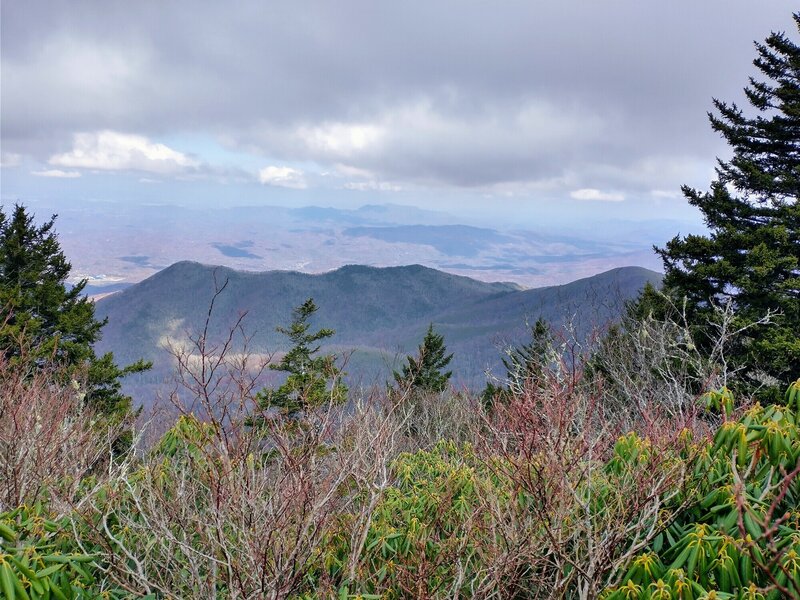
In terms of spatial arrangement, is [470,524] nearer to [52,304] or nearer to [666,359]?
[666,359]

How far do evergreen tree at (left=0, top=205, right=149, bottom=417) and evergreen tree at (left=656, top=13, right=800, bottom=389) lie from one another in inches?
847

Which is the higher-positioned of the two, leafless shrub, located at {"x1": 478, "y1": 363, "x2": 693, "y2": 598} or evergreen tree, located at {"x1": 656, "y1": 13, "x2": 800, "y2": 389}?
evergreen tree, located at {"x1": 656, "y1": 13, "x2": 800, "y2": 389}

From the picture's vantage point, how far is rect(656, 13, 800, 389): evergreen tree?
12.1 m

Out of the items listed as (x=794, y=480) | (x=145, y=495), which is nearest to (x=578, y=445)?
(x=794, y=480)

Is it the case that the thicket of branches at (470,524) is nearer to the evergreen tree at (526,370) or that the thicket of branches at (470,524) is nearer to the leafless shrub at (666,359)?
the evergreen tree at (526,370)

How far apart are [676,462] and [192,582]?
13.4ft

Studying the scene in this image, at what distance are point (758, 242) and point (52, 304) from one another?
2568 cm

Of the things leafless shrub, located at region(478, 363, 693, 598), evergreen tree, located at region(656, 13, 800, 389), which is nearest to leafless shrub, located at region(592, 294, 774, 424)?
evergreen tree, located at region(656, 13, 800, 389)

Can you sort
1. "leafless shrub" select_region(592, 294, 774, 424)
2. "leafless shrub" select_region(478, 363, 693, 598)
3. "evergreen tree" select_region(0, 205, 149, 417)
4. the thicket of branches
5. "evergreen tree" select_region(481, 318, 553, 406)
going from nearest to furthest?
1. the thicket of branches
2. "leafless shrub" select_region(478, 363, 693, 598)
3. "evergreen tree" select_region(481, 318, 553, 406)
4. "leafless shrub" select_region(592, 294, 774, 424)
5. "evergreen tree" select_region(0, 205, 149, 417)

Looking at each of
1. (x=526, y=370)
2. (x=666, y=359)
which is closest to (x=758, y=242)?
(x=666, y=359)

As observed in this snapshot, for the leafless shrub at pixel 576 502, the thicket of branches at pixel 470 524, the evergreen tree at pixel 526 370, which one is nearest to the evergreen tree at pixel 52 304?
the evergreen tree at pixel 526 370

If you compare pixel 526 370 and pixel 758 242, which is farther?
pixel 758 242

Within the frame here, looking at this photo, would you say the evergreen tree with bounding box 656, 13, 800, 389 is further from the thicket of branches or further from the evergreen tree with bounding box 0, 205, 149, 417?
the evergreen tree with bounding box 0, 205, 149, 417

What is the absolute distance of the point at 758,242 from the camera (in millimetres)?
12578
